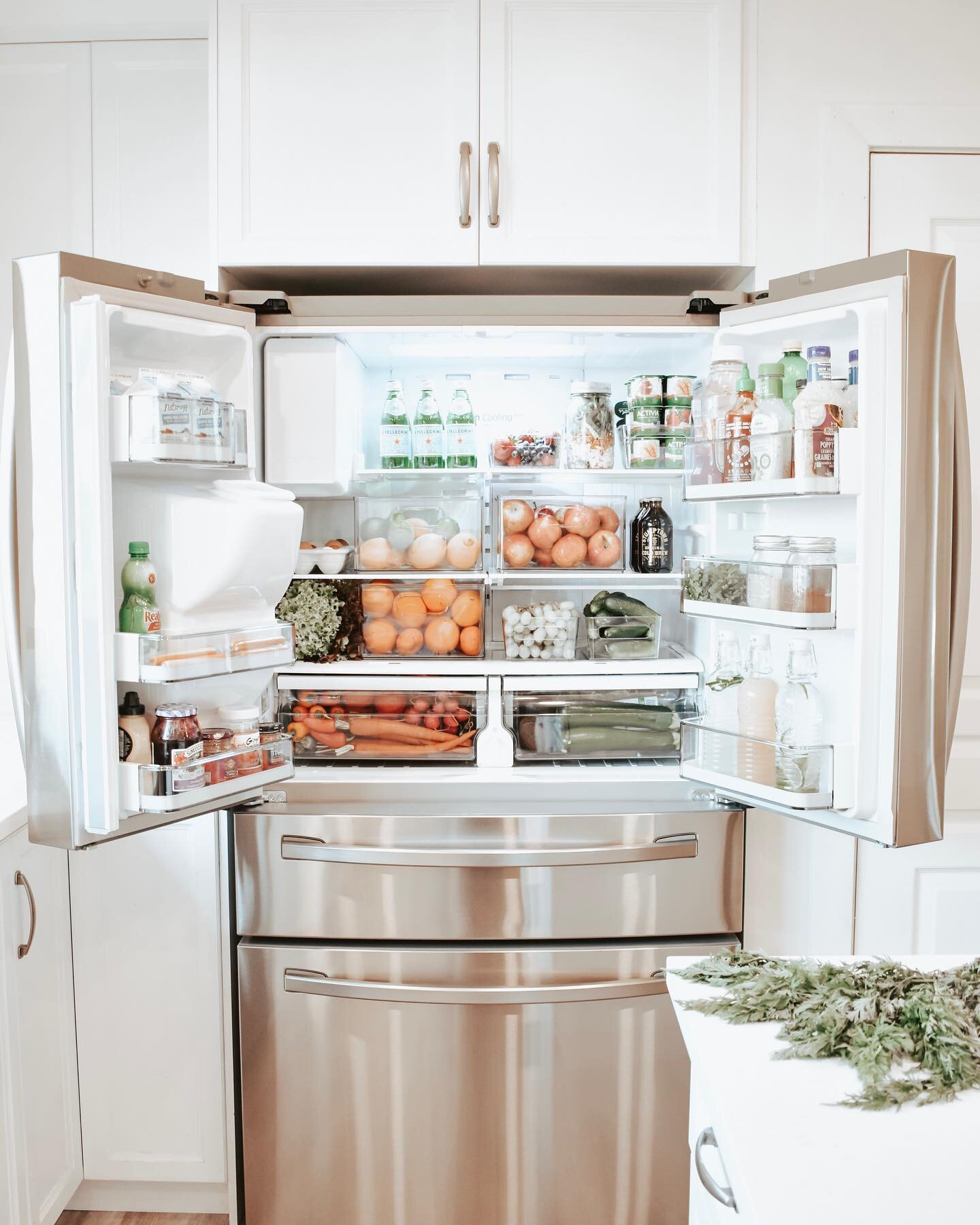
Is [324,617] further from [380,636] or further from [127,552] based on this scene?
[127,552]

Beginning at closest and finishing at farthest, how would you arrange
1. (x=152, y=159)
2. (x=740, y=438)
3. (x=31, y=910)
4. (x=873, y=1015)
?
(x=873, y=1015), (x=740, y=438), (x=31, y=910), (x=152, y=159)

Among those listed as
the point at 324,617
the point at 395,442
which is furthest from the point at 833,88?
the point at 324,617

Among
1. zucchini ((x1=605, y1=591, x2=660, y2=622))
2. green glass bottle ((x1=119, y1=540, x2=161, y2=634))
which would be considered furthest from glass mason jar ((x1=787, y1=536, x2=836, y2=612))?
green glass bottle ((x1=119, y1=540, x2=161, y2=634))

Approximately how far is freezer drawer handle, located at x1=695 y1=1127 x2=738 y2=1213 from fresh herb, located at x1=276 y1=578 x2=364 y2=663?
118 centimetres

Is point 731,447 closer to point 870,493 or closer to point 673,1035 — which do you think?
point 870,493

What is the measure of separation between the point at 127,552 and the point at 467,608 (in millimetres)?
687

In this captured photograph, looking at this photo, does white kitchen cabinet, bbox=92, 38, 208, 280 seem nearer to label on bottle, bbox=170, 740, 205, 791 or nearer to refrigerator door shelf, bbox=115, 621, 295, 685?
refrigerator door shelf, bbox=115, 621, 295, 685

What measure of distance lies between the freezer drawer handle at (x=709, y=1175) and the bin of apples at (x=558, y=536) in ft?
3.80

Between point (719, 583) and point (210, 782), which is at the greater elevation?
point (719, 583)

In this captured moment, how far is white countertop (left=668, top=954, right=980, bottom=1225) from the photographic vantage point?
0.77 metres

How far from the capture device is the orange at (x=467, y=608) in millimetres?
1939

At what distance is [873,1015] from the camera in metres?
1.00

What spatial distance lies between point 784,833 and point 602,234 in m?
1.22

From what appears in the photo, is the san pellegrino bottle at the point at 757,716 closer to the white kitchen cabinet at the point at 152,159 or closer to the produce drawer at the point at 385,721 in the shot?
the produce drawer at the point at 385,721
